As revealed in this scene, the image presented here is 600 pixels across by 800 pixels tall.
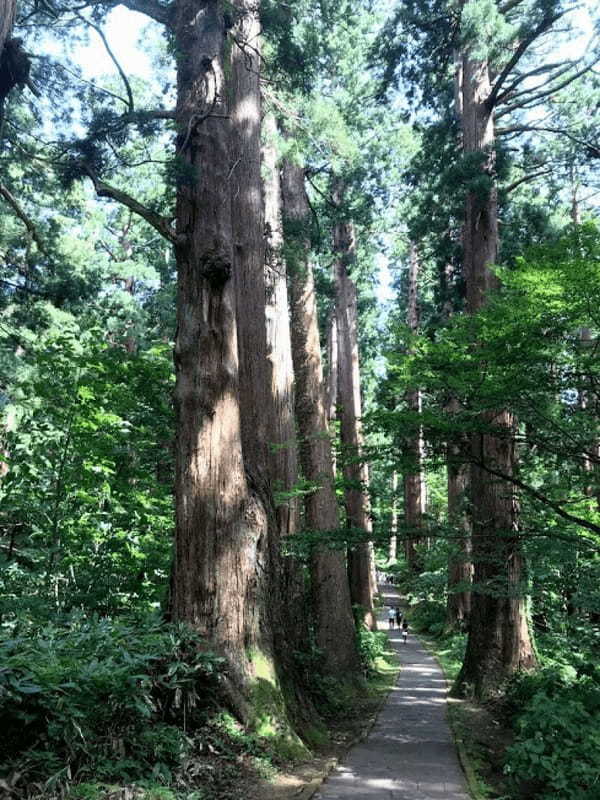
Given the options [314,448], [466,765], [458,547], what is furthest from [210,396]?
[314,448]

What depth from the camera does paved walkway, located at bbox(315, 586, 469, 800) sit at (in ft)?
18.6

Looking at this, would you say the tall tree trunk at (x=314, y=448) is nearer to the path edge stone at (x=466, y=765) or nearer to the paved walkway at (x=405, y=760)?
the paved walkway at (x=405, y=760)

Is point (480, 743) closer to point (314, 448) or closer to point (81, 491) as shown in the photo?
point (81, 491)

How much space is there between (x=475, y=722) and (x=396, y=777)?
3.49 metres

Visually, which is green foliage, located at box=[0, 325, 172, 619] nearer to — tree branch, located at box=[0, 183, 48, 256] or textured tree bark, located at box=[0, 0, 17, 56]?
tree branch, located at box=[0, 183, 48, 256]

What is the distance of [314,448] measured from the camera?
504 inches

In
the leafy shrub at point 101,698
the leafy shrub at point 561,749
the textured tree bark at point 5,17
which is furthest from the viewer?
the textured tree bark at point 5,17

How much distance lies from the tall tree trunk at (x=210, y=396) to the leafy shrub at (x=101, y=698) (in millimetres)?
495

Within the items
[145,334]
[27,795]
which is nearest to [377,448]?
[27,795]

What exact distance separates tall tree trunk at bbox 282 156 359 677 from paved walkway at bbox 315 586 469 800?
1.47 m

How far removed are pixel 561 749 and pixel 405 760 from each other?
241 cm

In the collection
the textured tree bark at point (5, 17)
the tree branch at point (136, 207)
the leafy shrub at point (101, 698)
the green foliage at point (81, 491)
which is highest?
the textured tree bark at point (5, 17)

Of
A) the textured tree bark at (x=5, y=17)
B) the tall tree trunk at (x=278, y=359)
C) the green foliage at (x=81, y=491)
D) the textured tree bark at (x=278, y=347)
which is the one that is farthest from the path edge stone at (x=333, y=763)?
the textured tree bark at (x=5, y=17)

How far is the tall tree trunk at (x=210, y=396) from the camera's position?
6.18 metres
